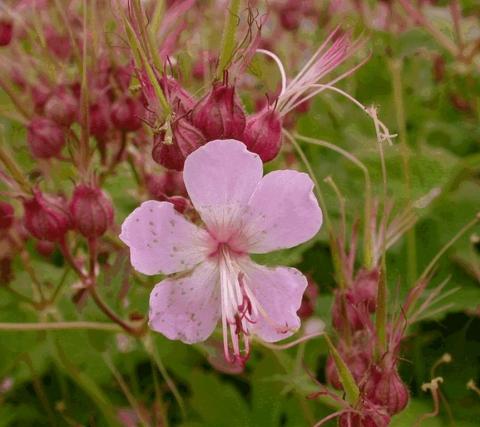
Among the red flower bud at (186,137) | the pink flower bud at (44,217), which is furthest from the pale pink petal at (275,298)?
the pink flower bud at (44,217)

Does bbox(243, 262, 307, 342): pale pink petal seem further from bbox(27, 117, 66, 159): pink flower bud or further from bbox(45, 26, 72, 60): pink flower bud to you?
bbox(45, 26, 72, 60): pink flower bud

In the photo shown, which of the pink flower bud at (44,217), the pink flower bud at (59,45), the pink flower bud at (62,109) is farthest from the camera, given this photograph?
the pink flower bud at (59,45)

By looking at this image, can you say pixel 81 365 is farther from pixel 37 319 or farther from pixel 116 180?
pixel 116 180

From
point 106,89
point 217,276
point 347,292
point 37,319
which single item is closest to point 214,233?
point 217,276

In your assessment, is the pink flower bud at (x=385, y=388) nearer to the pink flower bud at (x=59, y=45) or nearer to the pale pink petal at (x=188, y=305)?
the pale pink petal at (x=188, y=305)

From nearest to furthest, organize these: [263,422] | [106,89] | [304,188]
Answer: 1. [304,188]
2. [106,89]
3. [263,422]

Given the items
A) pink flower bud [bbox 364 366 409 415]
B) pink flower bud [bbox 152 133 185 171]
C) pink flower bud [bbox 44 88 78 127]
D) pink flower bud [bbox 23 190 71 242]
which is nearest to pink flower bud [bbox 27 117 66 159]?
pink flower bud [bbox 44 88 78 127]
